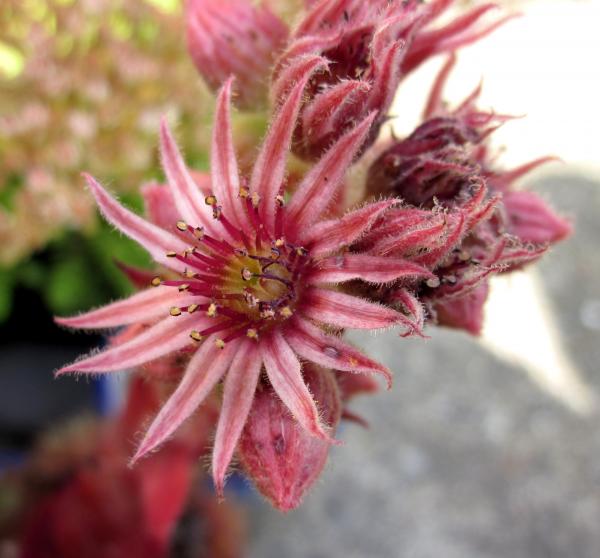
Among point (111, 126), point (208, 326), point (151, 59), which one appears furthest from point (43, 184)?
point (208, 326)

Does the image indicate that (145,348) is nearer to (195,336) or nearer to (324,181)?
(195,336)

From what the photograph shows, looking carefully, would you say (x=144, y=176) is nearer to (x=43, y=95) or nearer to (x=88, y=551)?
(x=43, y=95)

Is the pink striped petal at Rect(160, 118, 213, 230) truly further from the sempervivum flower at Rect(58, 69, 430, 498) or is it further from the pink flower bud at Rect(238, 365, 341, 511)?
the pink flower bud at Rect(238, 365, 341, 511)

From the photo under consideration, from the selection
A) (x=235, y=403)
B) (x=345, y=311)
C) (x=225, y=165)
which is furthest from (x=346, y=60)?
(x=235, y=403)

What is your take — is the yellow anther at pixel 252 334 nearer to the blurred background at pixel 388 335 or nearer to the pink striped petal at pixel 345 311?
the pink striped petal at pixel 345 311

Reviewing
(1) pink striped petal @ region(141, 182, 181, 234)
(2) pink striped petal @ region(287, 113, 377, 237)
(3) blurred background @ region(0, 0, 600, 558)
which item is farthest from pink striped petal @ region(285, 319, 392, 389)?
(3) blurred background @ region(0, 0, 600, 558)

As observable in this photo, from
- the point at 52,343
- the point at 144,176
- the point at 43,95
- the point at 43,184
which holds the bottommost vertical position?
the point at 52,343
